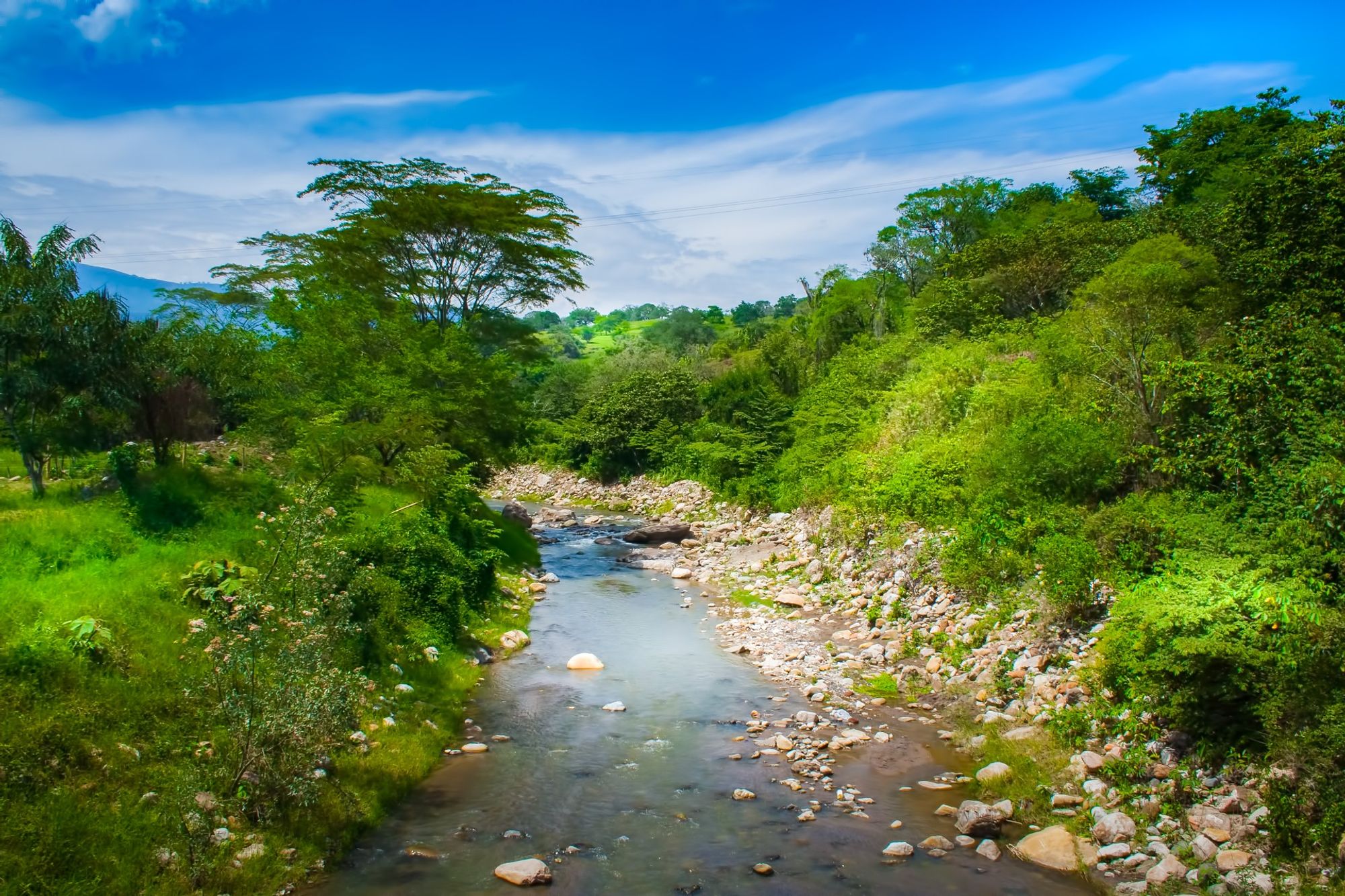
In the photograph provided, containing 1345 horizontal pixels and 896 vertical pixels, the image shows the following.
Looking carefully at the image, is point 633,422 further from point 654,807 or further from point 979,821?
point 979,821

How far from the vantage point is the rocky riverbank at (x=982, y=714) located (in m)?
6.96

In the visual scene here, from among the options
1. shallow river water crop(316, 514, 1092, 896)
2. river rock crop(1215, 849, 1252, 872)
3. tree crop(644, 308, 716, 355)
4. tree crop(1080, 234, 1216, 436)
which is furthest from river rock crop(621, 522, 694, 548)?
tree crop(644, 308, 716, 355)

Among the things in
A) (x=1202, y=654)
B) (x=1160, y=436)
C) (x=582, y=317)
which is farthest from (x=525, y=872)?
(x=582, y=317)

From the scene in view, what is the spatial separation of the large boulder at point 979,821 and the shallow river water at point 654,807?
0.20 metres

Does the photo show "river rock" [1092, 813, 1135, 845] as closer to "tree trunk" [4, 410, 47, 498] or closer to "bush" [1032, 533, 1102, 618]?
"bush" [1032, 533, 1102, 618]

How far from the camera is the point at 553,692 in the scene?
41.6 ft

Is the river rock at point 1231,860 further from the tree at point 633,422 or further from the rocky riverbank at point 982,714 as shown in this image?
the tree at point 633,422

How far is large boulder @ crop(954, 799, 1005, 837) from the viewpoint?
778cm

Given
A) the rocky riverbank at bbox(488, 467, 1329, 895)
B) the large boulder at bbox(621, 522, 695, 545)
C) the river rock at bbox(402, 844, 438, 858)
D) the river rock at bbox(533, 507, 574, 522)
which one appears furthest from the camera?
the river rock at bbox(533, 507, 574, 522)

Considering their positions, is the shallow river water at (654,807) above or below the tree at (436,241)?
below

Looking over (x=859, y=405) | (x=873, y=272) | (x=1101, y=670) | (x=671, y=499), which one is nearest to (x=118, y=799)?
(x=1101, y=670)

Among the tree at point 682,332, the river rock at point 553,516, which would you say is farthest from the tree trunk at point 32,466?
the tree at point 682,332

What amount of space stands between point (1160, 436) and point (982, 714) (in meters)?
5.02

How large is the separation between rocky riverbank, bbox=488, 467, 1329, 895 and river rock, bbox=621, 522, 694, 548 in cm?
660
